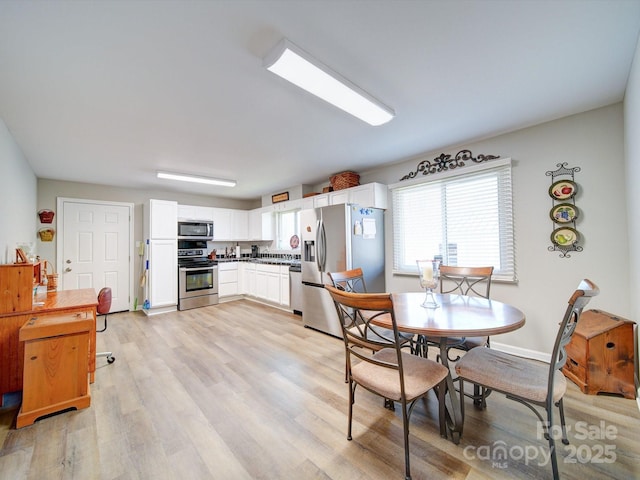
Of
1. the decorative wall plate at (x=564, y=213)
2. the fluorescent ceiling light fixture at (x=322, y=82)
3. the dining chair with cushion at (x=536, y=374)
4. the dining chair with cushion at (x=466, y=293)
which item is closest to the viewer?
the dining chair with cushion at (x=536, y=374)

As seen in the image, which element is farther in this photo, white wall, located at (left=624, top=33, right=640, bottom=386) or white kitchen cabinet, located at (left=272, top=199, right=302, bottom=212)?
white kitchen cabinet, located at (left=272, top=199, right=302, bottom=212)

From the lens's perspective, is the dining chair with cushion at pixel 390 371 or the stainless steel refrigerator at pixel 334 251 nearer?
the dining chair with cushion at pixel 390 371

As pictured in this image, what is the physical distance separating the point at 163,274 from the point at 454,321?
5.06m

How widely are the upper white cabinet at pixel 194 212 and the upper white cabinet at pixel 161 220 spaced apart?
0.32m

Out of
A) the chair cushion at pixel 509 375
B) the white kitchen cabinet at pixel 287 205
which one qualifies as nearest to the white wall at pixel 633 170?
the chair cushion at pixel 509 375

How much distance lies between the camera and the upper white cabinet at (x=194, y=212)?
18.0 ft

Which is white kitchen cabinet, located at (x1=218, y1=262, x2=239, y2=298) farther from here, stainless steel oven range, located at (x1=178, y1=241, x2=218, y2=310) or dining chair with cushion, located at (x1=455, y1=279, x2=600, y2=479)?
dining chair with cushion, located at (x1=455, y1=279, x2=600, y2=479)

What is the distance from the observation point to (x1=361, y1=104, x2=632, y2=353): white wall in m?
2.36

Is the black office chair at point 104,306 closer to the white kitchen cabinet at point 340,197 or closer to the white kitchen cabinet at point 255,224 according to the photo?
the white kitchen cabinet at point 340,197

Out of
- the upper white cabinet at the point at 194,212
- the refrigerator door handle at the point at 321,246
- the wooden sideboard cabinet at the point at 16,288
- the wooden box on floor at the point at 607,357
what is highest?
the upper white cabinet at the point at 194,212

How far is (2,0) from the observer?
1262mm

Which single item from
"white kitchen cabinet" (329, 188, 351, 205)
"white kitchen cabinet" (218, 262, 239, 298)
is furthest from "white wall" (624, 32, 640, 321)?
"white kitchen cabinet" (218, 262, 239, 298)

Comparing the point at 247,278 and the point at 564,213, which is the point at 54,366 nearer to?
the point at 247,278

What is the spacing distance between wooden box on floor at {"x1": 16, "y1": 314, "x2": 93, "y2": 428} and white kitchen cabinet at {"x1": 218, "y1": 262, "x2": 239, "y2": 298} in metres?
3.53
